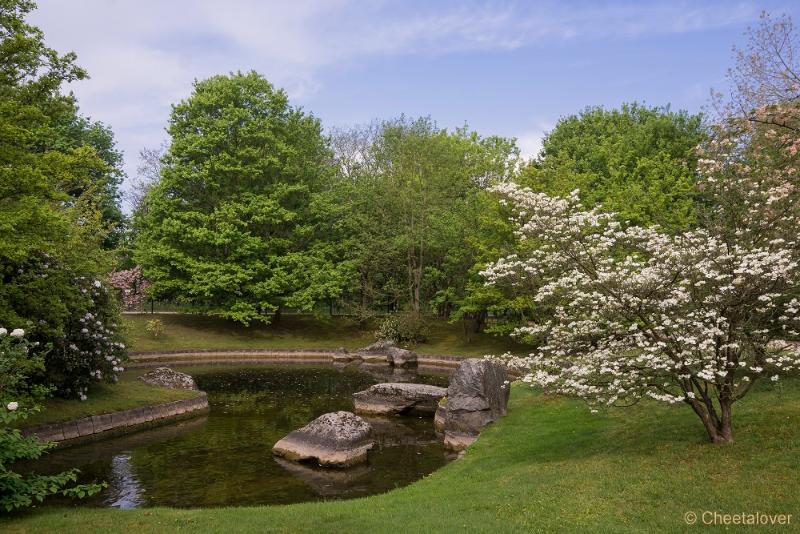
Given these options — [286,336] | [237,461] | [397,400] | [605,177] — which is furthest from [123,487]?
[605,177]

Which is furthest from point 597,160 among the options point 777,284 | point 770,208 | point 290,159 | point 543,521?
point 543,521

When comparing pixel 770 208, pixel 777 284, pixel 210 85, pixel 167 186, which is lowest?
pixel 777 284

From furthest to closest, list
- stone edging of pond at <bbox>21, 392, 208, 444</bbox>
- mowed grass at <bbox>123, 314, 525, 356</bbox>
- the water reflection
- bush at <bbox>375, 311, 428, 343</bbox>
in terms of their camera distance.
Answer: bush at <bbox>375, 311, 428, 343</bbox>
mowed grass at <bbox>123, 314, 525, 356</bbox>
stone edging of pond at <bbox>21, 392, 208, 444</bbox>
the water reflection

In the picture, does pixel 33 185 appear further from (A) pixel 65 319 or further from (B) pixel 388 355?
(B) pixel 388 355

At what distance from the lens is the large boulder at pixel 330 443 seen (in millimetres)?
20766

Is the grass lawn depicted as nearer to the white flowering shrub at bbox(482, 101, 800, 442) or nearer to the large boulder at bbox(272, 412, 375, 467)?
the large boulder at bbox(272, 412, 375, 467)

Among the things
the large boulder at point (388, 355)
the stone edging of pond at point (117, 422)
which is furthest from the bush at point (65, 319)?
the large boulder at point (388, 355)

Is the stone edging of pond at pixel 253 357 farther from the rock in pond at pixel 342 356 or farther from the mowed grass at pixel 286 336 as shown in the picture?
the mowed grass at pixel 286 336

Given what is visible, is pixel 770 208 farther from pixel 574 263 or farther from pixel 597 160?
pixel 597 160

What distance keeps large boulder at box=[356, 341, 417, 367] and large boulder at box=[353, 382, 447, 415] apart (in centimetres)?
1746

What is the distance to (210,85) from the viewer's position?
56.4 meters

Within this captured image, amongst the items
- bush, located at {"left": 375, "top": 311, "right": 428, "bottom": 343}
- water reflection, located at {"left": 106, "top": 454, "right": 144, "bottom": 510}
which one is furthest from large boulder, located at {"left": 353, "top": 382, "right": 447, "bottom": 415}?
bush, located at {"left": 375, "top": 311, "right": 428, "bottom": 343}

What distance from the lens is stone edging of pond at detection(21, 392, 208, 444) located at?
22234 mm

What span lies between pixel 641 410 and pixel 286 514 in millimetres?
13799
